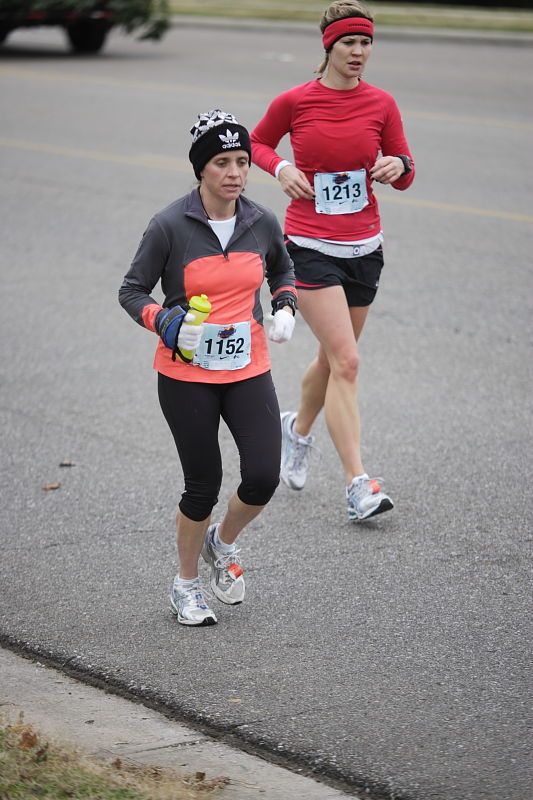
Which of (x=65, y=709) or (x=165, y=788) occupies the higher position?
(x=165, y=788)

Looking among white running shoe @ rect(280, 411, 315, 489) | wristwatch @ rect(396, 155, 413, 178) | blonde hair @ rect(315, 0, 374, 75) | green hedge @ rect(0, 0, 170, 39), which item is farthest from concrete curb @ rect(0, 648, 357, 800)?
green hedge @ rect(0, 0, 170, 39)

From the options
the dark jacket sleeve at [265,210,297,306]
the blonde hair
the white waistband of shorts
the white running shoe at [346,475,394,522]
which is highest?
the blonde hair

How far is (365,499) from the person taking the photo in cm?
555

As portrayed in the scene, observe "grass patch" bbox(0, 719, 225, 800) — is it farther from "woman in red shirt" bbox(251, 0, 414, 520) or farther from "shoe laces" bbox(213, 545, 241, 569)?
"woman in red shirt" bbox(251, 0, 414, 520)

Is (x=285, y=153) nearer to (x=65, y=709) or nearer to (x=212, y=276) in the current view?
(x=212, y=276)

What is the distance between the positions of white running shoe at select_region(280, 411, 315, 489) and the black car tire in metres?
18.7

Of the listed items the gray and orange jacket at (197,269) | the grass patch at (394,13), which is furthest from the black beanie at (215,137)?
the grass patch at (394,13)

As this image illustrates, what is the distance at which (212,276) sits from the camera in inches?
173

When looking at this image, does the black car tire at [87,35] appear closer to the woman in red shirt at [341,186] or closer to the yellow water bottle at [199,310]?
the woman in red shirt at [341,186]

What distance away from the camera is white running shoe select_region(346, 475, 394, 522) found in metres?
5.52

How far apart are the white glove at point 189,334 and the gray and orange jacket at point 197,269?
5.7 inches

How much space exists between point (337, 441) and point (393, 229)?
5.50m

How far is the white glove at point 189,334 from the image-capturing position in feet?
13.6

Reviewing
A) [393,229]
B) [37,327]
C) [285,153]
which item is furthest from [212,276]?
[285,153]
